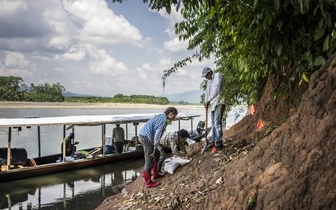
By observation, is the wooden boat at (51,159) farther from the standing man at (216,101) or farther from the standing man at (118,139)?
the standing man at (216,101)

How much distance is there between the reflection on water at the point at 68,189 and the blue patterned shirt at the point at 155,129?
5098 mm

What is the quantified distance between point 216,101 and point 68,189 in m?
7.48

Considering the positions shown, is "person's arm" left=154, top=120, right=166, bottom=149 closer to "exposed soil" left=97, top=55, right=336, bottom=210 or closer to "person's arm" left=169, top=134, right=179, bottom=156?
"person's arm" left=169, top=134, right=179, bottom=156

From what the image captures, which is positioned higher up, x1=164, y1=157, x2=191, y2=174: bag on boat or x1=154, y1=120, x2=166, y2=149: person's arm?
x1=154, y1=120, x2=166, y2=149: person's arm

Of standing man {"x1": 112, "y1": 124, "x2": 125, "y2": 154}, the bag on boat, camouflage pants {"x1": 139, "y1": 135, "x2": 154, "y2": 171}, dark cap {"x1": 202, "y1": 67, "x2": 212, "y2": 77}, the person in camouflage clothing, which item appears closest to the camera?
camouflage pants {"x1": 139, "y1": 135, "x2": 154, "y2": 171}

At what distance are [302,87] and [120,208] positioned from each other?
3.50 m

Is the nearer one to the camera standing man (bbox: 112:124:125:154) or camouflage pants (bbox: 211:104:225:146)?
camouflage pants (bbox: 211:104:225:146)

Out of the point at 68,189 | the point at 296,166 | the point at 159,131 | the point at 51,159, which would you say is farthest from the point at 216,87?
the point at 51,159

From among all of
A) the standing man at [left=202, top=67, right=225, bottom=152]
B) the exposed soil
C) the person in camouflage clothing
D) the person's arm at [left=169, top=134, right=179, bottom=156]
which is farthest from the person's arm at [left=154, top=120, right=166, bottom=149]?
the exposed soil

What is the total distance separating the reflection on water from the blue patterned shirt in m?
5.10

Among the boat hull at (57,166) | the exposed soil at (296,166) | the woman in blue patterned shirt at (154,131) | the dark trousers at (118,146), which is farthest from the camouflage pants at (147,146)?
the dark trousers at (118,146)

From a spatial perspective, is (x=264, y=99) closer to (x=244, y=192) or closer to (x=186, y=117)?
(x=244, y=192)

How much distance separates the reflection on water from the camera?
1012cm

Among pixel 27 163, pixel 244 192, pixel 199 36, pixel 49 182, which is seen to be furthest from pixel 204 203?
pixel 27 163
